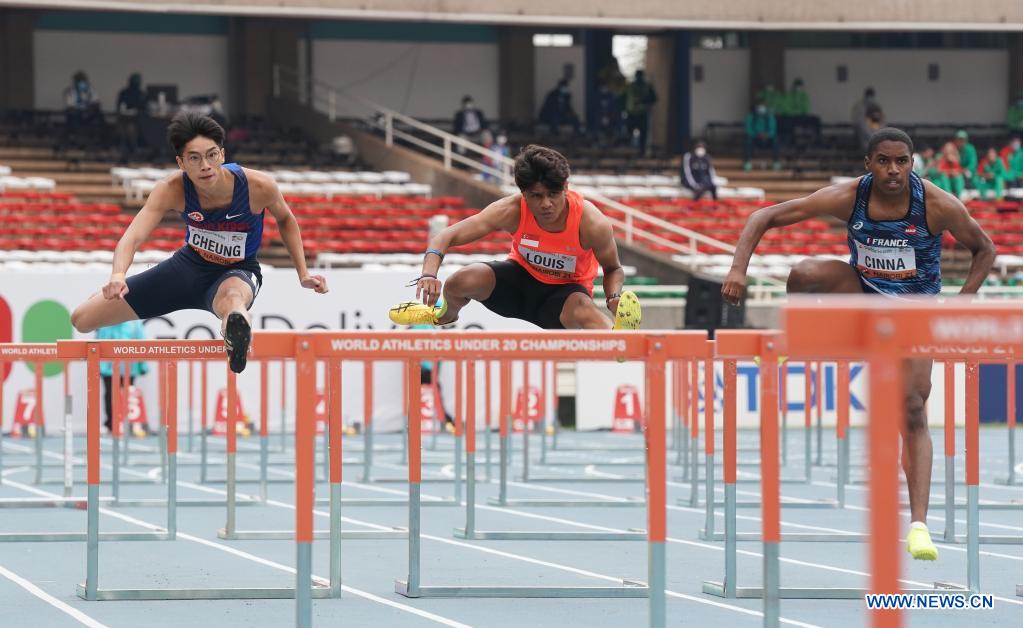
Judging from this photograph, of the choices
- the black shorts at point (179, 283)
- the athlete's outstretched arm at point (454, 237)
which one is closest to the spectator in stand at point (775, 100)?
the athlete's outstretched arm at point (454, 237)

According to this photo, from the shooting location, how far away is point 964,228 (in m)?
6.78

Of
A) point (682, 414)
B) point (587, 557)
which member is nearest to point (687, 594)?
point (587, 557)

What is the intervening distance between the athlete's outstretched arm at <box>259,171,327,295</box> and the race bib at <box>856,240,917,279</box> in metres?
2.39

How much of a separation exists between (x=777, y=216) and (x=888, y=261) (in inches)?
22.2

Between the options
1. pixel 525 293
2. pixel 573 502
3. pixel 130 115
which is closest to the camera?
pixel 525 293

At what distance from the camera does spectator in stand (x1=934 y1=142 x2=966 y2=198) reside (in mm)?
27375

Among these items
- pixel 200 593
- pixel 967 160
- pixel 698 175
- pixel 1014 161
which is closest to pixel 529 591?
pixel 200 593

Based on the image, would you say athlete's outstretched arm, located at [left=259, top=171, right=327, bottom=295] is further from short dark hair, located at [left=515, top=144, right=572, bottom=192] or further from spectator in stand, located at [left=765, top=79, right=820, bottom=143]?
spectator in stand, located at [left=765, top=79, right=820, bottom=143]

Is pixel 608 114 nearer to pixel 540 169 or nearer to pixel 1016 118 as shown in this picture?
pixel 1016 118

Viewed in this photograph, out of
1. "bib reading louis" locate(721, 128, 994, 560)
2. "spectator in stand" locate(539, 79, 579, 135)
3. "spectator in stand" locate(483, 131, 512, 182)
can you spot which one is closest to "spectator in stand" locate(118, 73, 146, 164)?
"spectator in stand" locate(483, 131, 512, 182)

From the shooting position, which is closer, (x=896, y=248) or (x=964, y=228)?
(x=964, y=228)

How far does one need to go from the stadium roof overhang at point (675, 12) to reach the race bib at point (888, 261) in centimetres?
2131

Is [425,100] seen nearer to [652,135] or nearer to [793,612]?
[652,135]

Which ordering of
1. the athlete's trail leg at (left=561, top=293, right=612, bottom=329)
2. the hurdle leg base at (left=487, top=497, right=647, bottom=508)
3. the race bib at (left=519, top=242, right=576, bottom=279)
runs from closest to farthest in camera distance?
the athlete's trail leg at (left=561, top=293, right=612, bottom=329)
the race bib at (left=519, top=242, right=576, bottom=279)
the hurdle leg base at (left=487, top=497, right=647, bottom=508)
